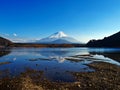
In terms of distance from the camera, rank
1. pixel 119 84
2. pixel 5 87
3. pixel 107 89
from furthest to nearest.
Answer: pixel 119 84 → pixel 107 89 → pixel 5 87

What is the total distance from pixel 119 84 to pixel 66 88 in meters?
7.45

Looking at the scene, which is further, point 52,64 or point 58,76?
point 52,64

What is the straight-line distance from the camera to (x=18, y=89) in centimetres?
1773

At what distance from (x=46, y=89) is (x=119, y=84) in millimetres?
9921

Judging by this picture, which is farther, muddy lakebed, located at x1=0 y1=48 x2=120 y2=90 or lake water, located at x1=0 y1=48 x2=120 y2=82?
lake water, located at x1=0 y1=48 x2=120 y2=82

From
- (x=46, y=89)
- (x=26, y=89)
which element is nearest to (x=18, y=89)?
(x=26, y=89)

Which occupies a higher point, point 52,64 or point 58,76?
point 52,64

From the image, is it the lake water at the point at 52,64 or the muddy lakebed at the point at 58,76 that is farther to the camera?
the lake water at the point at 52,64

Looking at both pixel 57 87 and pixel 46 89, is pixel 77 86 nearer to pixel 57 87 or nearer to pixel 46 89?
pixel 57 87

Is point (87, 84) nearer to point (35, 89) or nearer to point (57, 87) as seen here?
point (57, 87)

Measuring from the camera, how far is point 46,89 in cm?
2030

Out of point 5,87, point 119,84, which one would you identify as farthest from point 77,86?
point 5,87

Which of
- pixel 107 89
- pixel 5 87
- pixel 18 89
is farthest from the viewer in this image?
pixel 107 89

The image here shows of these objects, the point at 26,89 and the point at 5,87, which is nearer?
the point at 26,89
